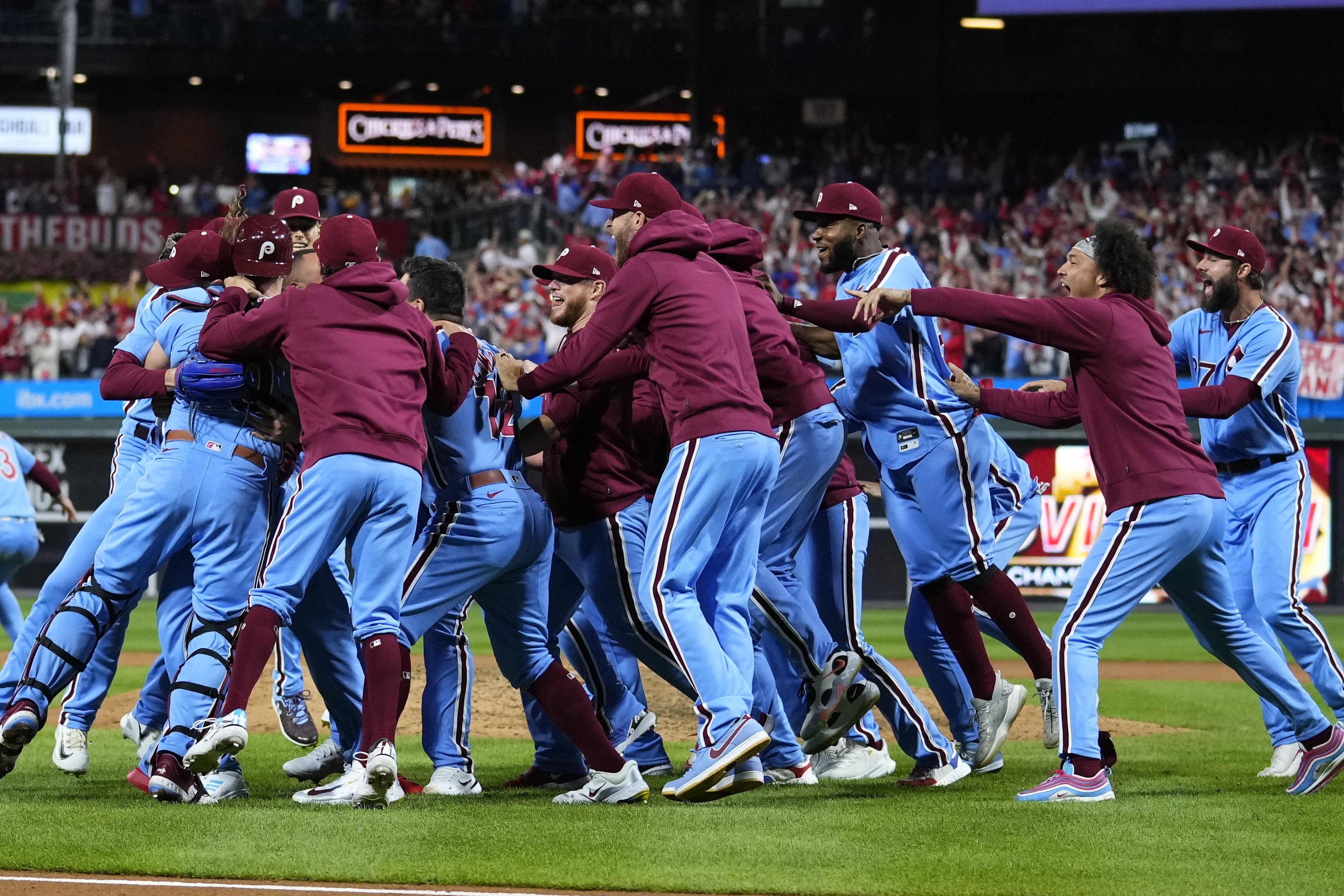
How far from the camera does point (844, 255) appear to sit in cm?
711

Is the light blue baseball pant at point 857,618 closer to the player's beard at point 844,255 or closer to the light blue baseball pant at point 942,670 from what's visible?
the light blue baseball pant at point 942,670

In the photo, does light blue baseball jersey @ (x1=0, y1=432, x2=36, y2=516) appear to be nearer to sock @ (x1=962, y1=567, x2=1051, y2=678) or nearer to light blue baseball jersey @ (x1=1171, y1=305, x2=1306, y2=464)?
sock @ (x1=962, y1=567, x2=1051, y2=678)

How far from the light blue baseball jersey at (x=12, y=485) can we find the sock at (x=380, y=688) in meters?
4.57

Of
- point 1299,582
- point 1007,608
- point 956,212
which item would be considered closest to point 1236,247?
point 1299,582

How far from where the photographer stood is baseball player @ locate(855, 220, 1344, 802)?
590 centimetres

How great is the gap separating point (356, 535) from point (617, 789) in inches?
51.0

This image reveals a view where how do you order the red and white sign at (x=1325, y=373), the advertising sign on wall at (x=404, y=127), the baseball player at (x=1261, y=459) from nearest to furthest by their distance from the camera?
the baseball player at (x=1261, y=459), the red and white sign at (x=1325, y=373), the advertising sign on wall at (x=404, y=127)

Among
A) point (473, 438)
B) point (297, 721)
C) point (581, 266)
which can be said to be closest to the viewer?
point (473, 438)

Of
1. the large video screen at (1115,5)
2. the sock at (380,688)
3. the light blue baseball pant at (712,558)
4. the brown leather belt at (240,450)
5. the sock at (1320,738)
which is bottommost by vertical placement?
the sock at (1320,738)

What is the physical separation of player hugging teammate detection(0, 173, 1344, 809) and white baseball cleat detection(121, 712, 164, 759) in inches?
0.8

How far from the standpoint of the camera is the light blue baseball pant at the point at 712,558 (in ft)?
18.6

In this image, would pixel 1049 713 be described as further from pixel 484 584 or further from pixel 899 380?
pixel 484 584

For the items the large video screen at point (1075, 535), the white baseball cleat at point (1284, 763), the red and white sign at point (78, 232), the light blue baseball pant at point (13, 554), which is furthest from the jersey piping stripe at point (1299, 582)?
the red and white sign at point (78, 232)

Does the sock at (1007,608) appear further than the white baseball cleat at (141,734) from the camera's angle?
Yes
